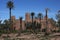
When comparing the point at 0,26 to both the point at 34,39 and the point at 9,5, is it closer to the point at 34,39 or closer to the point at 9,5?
the point at 9,5

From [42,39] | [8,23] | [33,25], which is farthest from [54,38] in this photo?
[33,25]

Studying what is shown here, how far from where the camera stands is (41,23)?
81.1 m

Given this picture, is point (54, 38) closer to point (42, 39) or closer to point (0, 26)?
point (42, 39)

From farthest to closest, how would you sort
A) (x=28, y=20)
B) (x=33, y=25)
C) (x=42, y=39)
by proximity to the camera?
(x=28, y=20) < (x=33, y=25) < (x=42, y=39)

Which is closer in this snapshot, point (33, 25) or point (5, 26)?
point (5, 26)

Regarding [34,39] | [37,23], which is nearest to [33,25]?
Result: [37,23]

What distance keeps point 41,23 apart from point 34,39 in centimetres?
5601

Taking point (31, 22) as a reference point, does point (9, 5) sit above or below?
above

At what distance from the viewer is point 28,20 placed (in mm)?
82250

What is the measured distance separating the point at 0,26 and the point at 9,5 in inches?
312

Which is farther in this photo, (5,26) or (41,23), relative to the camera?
(41,23)

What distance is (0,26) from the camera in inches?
2621

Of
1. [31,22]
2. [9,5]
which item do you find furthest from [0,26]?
[31,22]

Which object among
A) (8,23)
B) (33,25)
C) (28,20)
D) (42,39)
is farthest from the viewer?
(28,20)
